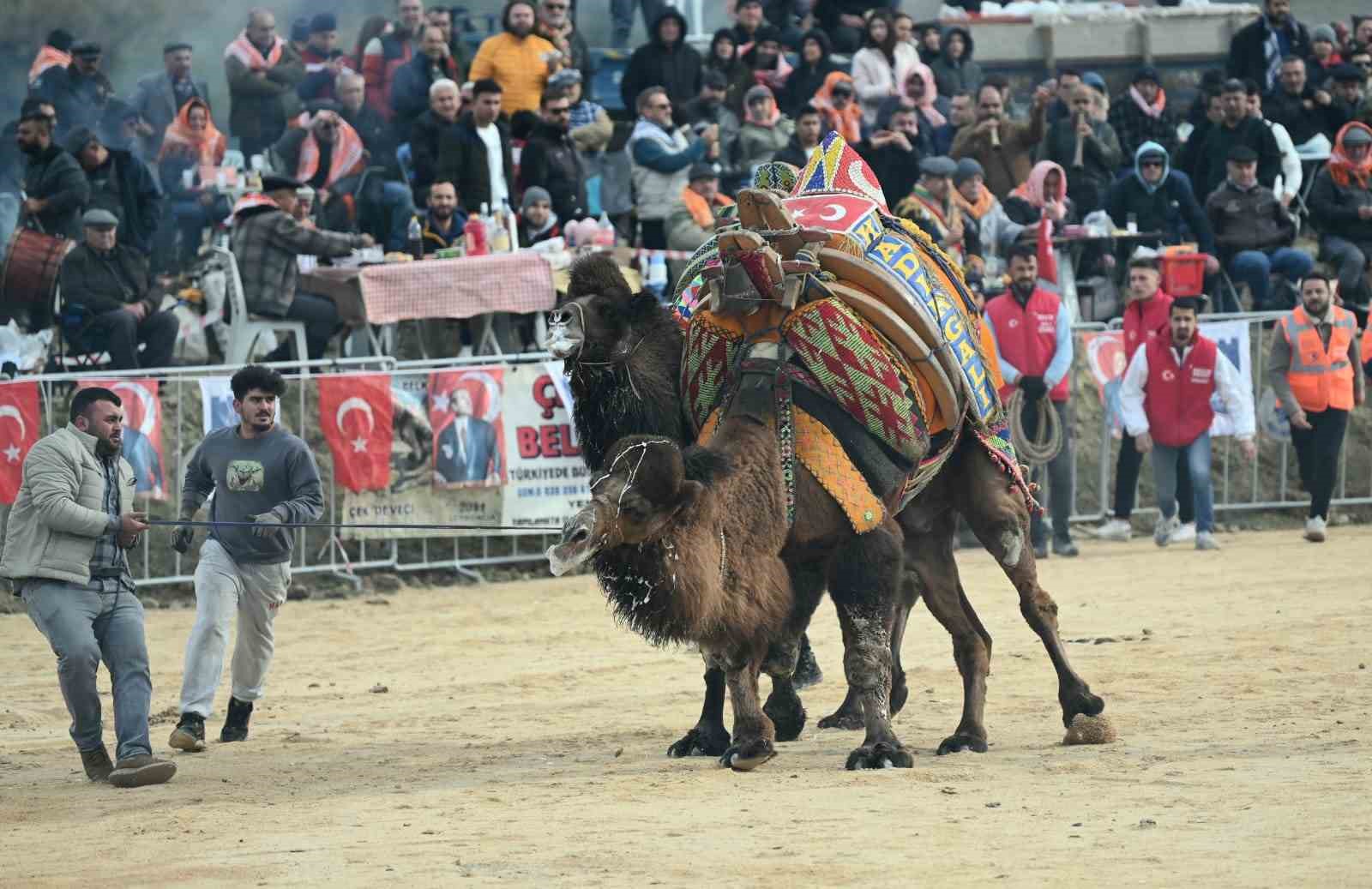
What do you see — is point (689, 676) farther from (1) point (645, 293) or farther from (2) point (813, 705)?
(1) point (645, 293)

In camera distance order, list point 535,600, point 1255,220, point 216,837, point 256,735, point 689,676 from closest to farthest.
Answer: point 216,837
point 256,735
point 689,676
point 535,600
point 1255,220

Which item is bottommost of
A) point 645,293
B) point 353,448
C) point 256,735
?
point 256,735

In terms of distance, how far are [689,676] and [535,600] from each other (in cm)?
327

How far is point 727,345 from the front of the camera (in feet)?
30.4

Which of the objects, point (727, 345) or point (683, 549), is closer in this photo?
point (683, 549)

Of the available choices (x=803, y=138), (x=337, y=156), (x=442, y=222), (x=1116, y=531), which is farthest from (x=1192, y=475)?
(x=337, y=156)

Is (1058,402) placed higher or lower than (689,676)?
higher

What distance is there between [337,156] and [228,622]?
28.6ft

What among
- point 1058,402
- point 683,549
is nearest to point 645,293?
point 683,549

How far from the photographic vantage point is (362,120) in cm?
1939

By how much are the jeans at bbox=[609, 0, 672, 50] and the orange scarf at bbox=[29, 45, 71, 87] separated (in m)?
6.06

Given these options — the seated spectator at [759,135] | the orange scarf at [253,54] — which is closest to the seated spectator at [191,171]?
the orange scarf at [253,54]

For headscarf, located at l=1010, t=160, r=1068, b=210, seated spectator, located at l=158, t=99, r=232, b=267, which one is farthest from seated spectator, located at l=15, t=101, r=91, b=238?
headscarf, located at l=1010, t=160, r=1068, b=210

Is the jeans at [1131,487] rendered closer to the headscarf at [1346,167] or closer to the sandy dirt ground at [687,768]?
the sandy dirt ground at [687,768]
